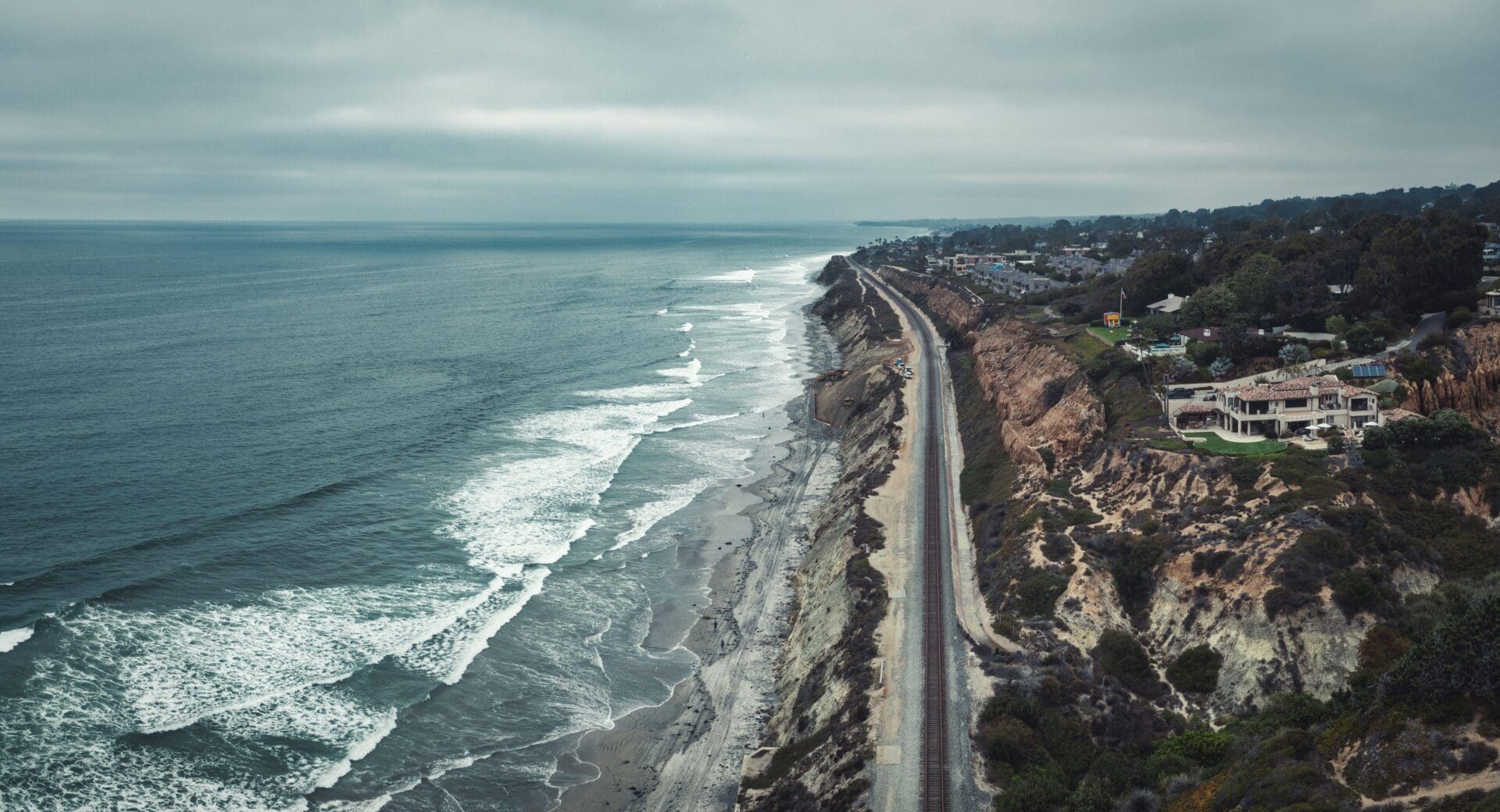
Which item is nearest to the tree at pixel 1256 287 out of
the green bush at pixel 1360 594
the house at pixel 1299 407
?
the house at pixel 1299 407

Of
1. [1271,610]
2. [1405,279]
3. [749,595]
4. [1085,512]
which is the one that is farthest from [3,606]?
[1405,279]

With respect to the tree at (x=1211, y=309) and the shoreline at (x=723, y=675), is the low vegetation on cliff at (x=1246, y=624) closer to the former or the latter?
the shoreline at (x=723, y=675)

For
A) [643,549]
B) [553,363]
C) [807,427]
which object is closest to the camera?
[643,549]

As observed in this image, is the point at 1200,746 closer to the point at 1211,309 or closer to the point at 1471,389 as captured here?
the point at 1471,389

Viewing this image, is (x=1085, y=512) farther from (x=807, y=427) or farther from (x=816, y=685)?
(x=807, y=427)

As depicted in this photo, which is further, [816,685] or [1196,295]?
[1196,295]

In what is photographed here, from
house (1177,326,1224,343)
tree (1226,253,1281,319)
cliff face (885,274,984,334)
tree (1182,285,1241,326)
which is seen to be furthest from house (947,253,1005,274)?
house (1177,326,1224,343)

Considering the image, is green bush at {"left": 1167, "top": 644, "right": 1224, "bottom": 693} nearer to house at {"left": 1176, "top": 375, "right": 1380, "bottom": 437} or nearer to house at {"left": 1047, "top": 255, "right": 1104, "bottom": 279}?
house at {"left": 1176, "top": 375, "right": 1380, "bottom": 437}
